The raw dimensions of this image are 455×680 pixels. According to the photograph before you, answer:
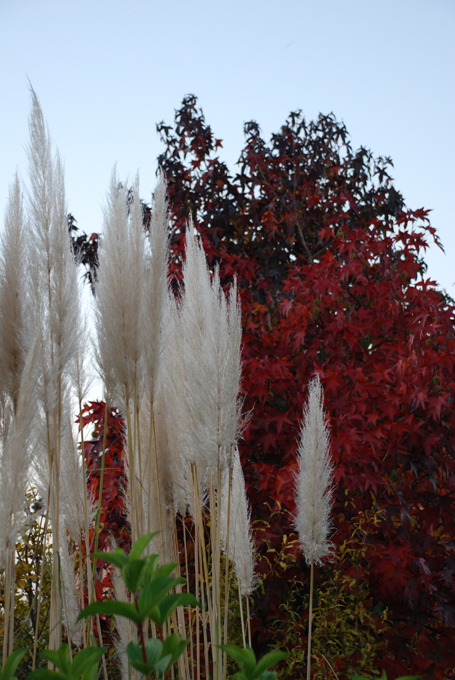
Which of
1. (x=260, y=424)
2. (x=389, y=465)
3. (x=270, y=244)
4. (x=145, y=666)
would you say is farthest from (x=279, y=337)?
(x=145, y=666)

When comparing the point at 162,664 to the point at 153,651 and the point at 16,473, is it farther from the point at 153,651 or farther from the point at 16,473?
the point at 16,473

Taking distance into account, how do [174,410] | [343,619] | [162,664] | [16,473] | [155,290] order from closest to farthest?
[162,664] → [16,473] → [155,290] → [174,410] → [343,619]

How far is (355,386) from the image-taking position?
2.55 metres

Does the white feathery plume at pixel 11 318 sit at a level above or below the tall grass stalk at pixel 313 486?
above

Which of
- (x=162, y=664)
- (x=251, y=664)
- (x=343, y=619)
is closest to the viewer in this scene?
(x=162, y=664)

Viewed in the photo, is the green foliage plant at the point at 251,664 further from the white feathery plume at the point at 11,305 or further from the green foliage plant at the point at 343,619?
the green foliage plant at the point at 343,619

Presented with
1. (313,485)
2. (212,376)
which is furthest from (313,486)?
(212,376)

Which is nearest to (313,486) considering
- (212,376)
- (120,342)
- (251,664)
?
(212,376)

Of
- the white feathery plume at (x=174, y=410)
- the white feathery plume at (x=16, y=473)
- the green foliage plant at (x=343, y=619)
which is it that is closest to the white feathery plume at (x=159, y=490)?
the white feathery plume at (x=174, y=410)

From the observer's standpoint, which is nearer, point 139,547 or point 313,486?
point 139,547

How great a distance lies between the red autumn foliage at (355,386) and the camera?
92.4 inches

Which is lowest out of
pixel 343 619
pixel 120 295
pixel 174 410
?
pixel 343 619

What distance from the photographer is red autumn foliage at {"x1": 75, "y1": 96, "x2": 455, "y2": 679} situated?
2.35 meters

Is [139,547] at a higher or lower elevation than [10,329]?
lower
